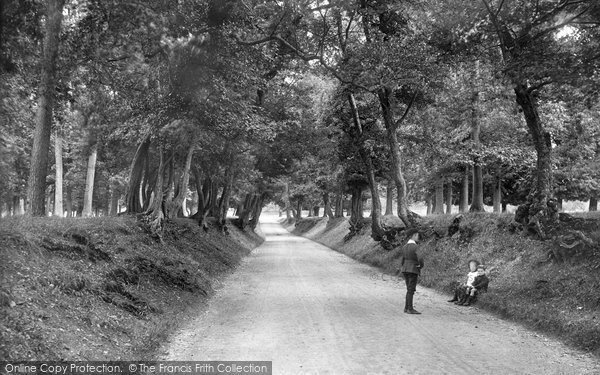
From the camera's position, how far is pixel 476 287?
12.1 m

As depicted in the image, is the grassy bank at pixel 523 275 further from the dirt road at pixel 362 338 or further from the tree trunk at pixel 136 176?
the tree trunk at pixel 136 176

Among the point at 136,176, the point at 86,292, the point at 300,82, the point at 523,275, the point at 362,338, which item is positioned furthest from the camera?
the point at 300,82

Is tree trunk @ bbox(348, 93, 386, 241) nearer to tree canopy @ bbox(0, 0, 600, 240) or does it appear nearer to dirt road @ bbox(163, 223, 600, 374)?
tree canopy @ bbox(0, 0, 600, 240)

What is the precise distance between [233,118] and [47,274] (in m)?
8.15

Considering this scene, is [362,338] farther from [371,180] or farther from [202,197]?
[202,197]

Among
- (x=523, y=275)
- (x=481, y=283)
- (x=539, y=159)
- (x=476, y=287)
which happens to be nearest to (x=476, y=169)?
(x=539, y=159)

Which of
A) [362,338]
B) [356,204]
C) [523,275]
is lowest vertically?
[362,338]

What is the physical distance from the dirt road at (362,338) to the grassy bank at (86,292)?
673 millimetres

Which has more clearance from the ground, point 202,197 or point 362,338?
point 202,197

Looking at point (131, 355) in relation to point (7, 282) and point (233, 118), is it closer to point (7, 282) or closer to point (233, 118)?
point (7, 282)

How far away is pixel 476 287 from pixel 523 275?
1.18 meters

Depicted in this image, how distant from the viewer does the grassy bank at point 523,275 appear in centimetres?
890

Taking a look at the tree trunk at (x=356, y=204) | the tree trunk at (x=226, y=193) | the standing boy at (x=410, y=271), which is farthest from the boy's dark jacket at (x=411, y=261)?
the tree trunk at (x=356, y=204)

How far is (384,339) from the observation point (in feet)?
26.8
